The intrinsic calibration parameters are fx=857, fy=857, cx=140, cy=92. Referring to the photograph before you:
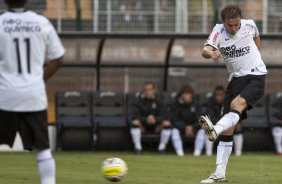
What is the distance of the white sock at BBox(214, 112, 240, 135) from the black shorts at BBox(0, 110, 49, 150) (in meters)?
2.69

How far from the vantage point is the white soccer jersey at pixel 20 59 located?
8.19 metres

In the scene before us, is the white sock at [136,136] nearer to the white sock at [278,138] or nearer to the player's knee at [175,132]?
the player's knee at [175,132]

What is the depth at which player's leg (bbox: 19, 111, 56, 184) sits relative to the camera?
8.26 meters

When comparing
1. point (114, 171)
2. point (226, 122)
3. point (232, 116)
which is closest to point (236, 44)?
point (232, 116)

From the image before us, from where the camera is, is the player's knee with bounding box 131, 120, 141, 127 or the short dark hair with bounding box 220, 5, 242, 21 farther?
the player's knee with bounding box 131, 120, 141, 127

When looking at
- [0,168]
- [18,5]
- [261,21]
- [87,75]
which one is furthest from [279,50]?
[18,5]

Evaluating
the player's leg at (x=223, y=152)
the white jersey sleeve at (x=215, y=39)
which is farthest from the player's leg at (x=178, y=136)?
the white jersey sleeve at (x=215, y=39)

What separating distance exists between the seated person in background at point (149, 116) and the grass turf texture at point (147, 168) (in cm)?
55

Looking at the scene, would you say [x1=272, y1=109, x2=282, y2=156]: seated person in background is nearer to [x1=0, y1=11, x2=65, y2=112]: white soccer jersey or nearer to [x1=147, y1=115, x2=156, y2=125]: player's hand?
[x1=147, y1=115, x2=156, y2=125]: player's hand

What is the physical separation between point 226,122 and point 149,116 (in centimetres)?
933

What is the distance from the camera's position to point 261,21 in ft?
69.6

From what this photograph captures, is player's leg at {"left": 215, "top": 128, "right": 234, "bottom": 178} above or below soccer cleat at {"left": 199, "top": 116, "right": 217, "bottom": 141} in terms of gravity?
below

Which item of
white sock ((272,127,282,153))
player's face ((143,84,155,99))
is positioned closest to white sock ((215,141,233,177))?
player's face ((143,84,155,99))

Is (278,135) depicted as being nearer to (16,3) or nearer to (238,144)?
(238,144)
